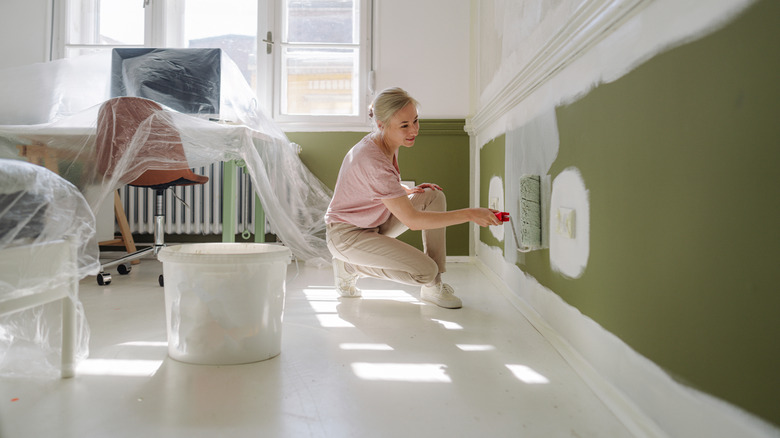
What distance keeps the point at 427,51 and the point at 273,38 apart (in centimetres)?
94

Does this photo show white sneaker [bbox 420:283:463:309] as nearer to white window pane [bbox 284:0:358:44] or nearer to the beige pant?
the beige pant

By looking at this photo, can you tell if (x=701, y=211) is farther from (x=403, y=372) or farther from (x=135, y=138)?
(x=135, y=138)

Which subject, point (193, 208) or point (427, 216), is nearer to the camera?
point (427, 216)

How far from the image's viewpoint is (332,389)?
38.9 inches

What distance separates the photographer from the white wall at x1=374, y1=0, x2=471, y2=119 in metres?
2.93

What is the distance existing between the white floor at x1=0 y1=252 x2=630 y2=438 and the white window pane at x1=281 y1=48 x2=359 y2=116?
5.83ft

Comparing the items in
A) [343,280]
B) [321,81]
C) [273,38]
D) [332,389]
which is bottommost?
[332,389]

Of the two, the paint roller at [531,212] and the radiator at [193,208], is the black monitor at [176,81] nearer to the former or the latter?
the radiator at [193,208]

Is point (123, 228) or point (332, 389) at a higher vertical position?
point (123, 228)

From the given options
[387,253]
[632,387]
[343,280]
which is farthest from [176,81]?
[632,387]

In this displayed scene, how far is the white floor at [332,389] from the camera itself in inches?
32.3

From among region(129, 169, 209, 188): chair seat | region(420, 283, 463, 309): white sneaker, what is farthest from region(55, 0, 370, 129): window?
region(420, 283, 463, 309): white sneaker

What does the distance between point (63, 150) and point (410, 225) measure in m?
1.09

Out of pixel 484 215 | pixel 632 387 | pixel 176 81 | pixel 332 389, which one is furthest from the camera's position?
pixel 176 81
